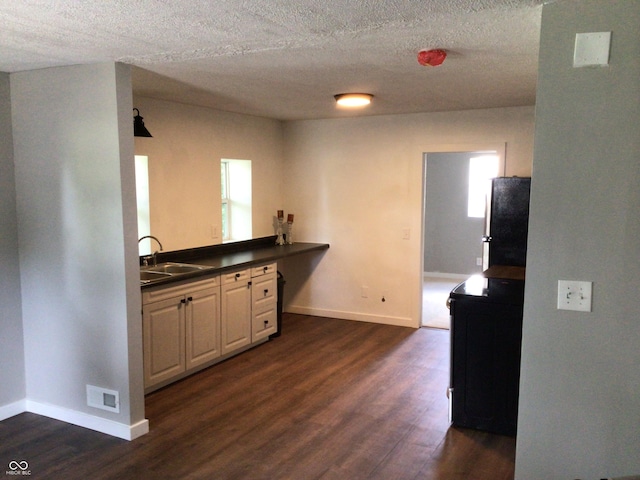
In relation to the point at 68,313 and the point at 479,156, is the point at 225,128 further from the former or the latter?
the point at 479,156

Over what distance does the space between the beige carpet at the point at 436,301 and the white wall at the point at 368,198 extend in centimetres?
32

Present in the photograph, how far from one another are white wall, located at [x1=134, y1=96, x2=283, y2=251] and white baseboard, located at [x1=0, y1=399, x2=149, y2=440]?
161 centimetres

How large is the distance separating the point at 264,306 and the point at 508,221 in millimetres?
2367

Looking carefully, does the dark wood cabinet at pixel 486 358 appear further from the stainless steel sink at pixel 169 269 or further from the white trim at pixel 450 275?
the white trim at pixel 450 275

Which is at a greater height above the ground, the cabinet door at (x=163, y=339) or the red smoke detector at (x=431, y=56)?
the red smoke detector at (x=431, y=56)

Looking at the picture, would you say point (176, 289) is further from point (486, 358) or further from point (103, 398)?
point (486, 358)

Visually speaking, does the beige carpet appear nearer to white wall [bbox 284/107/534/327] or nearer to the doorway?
the doorway

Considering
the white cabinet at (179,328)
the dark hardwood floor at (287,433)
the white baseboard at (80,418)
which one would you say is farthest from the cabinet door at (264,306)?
the white baseboard at (80,418)

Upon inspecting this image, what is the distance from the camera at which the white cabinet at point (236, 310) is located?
464 cm

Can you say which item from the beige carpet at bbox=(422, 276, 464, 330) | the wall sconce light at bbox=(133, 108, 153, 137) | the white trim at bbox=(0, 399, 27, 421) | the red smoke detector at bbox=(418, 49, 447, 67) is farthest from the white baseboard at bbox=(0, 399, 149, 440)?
the beige carpet at bbox=(422, 276, 464, 330)

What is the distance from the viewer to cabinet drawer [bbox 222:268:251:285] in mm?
4614

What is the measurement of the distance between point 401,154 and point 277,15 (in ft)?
12.2

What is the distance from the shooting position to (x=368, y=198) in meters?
6.02

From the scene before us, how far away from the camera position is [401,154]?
5.79 m
